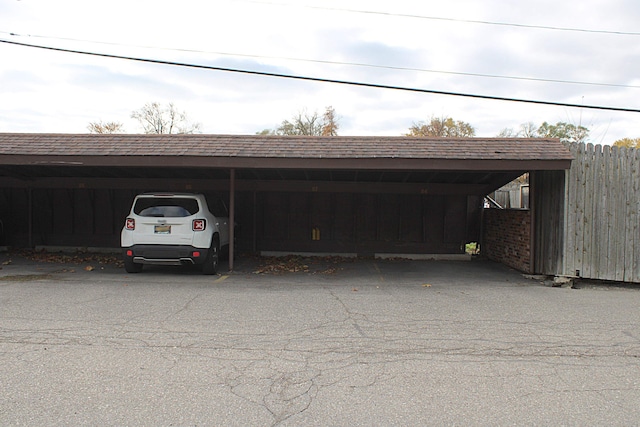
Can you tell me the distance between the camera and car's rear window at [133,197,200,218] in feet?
32.4

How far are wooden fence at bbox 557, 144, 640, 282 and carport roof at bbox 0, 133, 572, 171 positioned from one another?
709 millimetres

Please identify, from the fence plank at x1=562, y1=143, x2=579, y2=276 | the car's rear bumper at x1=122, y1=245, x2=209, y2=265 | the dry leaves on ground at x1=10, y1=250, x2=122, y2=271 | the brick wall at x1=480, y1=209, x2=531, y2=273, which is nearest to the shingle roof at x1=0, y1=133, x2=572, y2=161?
the fence plank at x1=562, y1=143, x2=579, y2=276

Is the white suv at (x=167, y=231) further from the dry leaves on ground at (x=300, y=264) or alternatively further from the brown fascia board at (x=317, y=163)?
the dry leaves on ground at (x=300, y=264)

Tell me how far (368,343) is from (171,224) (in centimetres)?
563

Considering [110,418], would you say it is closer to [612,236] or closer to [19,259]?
[612,236]

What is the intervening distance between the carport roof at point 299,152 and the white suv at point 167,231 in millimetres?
839

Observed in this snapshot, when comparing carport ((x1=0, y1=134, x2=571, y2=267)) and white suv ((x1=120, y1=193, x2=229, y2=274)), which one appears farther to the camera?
carport ((x1=0, y1=134, x2=571, y2=267))

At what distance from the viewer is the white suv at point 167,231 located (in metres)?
9.80

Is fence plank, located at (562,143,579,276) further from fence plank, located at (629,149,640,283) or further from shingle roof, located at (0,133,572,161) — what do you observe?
fence plank, located at (629,149,640,283)

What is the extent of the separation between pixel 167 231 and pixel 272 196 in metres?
5.04

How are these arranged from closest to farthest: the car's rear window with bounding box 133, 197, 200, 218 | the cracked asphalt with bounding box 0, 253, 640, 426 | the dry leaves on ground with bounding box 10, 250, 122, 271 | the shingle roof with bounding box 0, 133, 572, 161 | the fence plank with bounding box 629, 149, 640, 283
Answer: the cracked asphalt with bounding box 0, 253, 640, 426 < the fence plank with bounding box 629, 149, 640, 283 < the car's rear window with bounding box 133, 197, 200, 218 < the shingle roof with bounding box 0, 133, 572, 161 < the dry leaves on ground with bounding box 10, 250, 122, 271

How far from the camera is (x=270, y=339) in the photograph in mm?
5805

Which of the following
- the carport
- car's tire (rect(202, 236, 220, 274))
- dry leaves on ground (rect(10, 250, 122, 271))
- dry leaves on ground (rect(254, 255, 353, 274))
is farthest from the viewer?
dry leaves on ground (rect(10, 250, 122, 271))

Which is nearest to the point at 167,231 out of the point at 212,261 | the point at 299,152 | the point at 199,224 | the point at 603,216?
the point at 199,224
